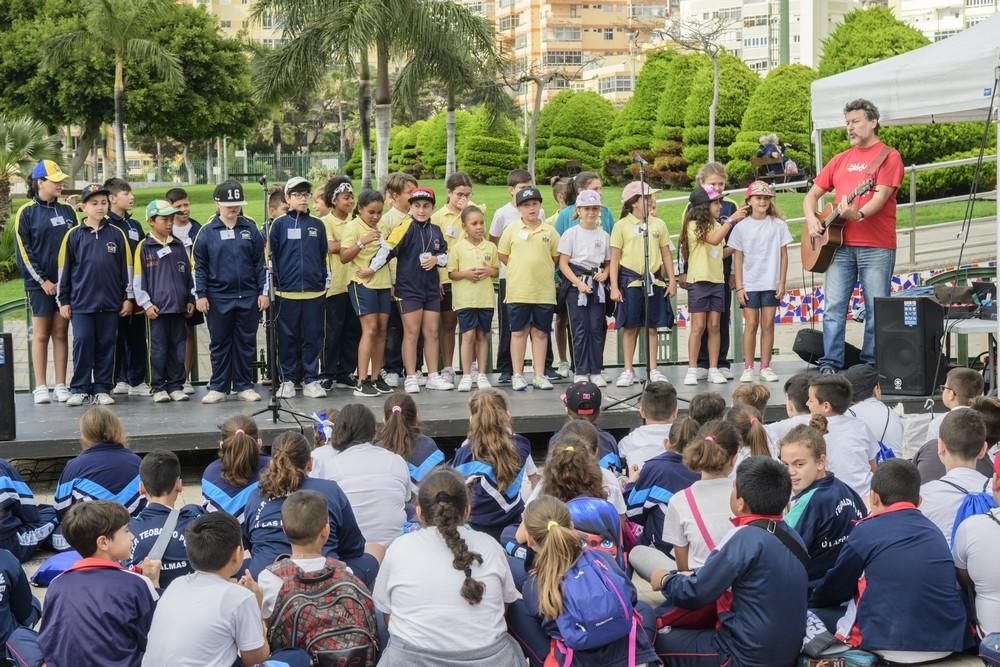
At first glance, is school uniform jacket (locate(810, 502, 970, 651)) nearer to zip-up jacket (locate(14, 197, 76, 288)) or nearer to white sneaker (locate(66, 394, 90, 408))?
white sneaker (locate(66, 394, 90, 408))

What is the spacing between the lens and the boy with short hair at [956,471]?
5441mm

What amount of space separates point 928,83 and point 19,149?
65.0ft

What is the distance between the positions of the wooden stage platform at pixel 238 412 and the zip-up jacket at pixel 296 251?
92 cm

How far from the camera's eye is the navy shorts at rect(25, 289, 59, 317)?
31.4ft

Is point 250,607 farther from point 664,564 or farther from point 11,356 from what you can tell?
point 11,356

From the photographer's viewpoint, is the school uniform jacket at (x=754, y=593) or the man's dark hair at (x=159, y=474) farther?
the man's dark hair at (x=159, y=474)

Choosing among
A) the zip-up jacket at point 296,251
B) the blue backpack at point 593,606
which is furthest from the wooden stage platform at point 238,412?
the blue backpack at point 593,606

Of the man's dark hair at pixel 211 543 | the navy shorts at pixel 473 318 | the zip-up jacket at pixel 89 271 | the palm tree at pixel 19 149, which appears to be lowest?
the man's dark hair at pixel 211 543

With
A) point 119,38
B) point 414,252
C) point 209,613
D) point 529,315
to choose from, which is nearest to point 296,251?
point 414,252

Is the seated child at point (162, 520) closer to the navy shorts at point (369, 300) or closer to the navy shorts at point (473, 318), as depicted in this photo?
the navy shorts at point (369, 300)

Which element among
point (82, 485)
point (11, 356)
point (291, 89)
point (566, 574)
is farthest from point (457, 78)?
point (566, 574)

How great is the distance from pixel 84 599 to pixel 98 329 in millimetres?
5497

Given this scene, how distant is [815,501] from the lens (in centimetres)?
536

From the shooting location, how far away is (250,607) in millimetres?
4309
